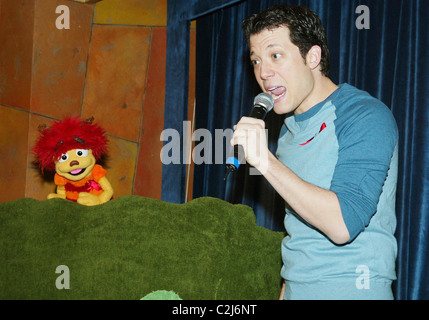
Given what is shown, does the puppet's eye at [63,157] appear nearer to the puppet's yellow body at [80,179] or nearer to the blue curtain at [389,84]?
the puppet's yellow body at [80,179]

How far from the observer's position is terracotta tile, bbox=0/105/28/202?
2736mm

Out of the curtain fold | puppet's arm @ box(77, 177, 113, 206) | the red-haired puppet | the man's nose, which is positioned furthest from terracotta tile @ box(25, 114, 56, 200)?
the man's nose

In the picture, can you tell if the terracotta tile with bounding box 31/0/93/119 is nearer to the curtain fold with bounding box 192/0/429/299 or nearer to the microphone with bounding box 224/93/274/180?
the curtain fold with bounding box 192/0/429/299

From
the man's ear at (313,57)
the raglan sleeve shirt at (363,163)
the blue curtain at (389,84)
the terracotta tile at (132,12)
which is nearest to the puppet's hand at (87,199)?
the blue curtain at (389,84)

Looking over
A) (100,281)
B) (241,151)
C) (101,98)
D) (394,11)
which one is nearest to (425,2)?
(394,11)

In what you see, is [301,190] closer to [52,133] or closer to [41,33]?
[52,133]

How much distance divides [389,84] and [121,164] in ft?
6.07

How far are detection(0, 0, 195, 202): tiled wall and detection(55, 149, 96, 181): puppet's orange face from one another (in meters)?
0.62

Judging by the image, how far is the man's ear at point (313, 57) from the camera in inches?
50.4

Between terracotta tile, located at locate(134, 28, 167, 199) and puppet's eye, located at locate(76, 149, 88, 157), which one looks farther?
terracotta tile, located at locate(134, 28, 167, 199)

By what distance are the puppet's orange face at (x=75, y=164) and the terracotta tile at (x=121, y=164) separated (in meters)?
0.68

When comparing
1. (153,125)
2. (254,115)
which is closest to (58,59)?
(153,125)

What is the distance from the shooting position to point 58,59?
9.56ft

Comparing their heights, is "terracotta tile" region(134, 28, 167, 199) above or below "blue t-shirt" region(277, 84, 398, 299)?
above
